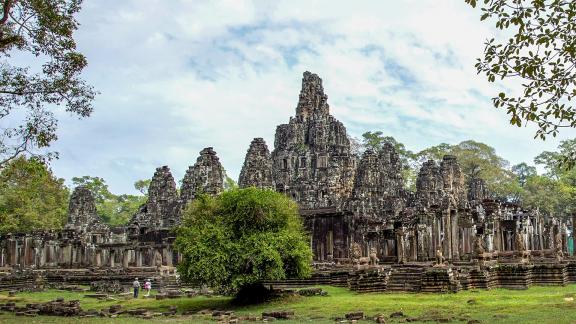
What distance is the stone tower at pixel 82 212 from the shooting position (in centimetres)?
5353

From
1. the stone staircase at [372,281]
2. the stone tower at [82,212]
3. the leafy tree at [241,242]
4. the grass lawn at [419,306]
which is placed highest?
the stone tower at [82,212]

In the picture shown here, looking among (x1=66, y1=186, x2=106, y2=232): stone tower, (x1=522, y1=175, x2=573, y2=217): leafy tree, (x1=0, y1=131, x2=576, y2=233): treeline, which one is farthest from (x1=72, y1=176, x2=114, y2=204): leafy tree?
(x1=522, y1=175, x2=573, y2=217): leafy tree

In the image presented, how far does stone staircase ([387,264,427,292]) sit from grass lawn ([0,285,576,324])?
89 cm

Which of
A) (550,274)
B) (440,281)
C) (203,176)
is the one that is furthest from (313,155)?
(440,281)

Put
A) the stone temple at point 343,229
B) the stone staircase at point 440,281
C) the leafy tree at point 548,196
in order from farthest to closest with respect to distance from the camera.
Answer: the leafy tree at point 548,196 → the stone temple at point 343,229 → the stone staircase at point 440,281

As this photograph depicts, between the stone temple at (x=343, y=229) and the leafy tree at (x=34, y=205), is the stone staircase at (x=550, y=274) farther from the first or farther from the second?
the leafy tree at (x=34, y=205)

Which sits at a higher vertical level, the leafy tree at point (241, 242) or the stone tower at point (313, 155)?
the stone tower at point (313, 155)

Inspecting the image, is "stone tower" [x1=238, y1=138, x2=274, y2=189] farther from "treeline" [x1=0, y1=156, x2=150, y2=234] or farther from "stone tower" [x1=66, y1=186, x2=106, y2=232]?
"treeline" [x1=0, y1=156, x2=150, y2=234]

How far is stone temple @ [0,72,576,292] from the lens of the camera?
26547mm

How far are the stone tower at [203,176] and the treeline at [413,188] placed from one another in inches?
467

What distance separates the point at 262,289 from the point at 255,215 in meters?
2.79

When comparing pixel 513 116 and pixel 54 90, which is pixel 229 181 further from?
pixel 513 116

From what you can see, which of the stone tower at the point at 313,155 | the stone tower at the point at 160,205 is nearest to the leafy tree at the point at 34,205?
the stone tower at the point at 160,205

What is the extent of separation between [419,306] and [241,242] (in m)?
7.36
